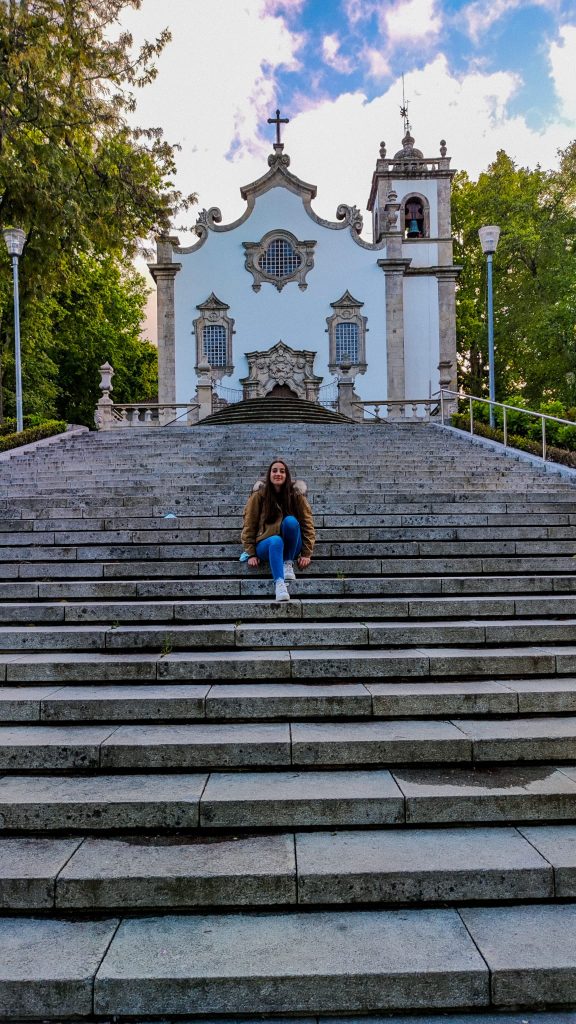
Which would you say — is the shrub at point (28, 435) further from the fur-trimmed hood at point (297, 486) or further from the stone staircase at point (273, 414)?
the fur-trimmed hood at point (297, 486)

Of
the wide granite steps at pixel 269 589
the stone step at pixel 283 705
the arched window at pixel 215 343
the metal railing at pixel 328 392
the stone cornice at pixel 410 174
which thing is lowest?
the stone step at pixel 283 705

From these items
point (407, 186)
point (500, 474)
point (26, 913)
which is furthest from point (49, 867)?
point (407, 186)

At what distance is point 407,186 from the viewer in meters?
30.0

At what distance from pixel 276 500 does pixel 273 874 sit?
10.5 feet

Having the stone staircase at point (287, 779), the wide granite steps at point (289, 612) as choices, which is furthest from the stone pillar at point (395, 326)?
the wide granite steps at point (289, 612)

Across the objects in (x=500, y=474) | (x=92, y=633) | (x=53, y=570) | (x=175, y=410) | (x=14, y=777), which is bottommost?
(x=14, y=777)

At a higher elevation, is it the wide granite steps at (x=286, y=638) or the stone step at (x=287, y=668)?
the wide granite steps at (x=286, y=638)

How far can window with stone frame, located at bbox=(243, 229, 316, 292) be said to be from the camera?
90.3 feet

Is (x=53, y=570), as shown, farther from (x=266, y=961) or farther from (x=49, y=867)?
(x=266, y=961)

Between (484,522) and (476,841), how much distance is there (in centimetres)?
443

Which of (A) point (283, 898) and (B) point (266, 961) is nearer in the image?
(B) point (266, 961)

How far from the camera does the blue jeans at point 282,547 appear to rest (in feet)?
17.7

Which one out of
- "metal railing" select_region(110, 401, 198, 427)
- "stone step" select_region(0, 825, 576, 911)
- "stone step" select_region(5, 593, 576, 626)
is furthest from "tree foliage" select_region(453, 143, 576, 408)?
"stone step" select_region(0, 825, 576, 911)

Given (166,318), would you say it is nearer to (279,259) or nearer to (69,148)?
(279,259)
